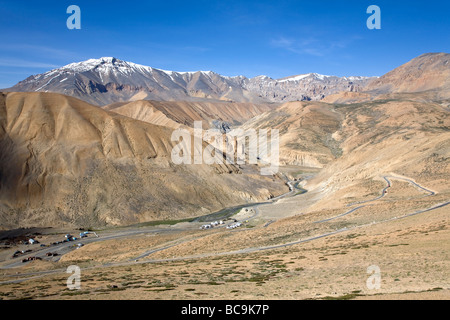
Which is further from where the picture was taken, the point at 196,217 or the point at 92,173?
the point at 92,173

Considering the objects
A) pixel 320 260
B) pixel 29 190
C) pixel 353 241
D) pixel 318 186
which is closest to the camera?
pixel 320 260

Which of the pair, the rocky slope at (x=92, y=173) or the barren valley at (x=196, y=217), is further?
the rocky slope at (x=92, y=173)

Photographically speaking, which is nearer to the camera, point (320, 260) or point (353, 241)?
point (320, 260)

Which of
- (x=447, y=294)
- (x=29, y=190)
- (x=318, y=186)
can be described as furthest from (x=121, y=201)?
(x=447, y=294)

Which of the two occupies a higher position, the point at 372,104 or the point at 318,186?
the point at 372,104

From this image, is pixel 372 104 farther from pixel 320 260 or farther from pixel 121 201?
pixel 320 260

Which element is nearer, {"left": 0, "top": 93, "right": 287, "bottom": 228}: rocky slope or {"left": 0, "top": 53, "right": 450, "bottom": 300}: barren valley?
{"left": 0, "top": 53, "right": 450, "bottom": 300}: barren valley

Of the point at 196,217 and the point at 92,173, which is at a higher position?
the point at 92,173
